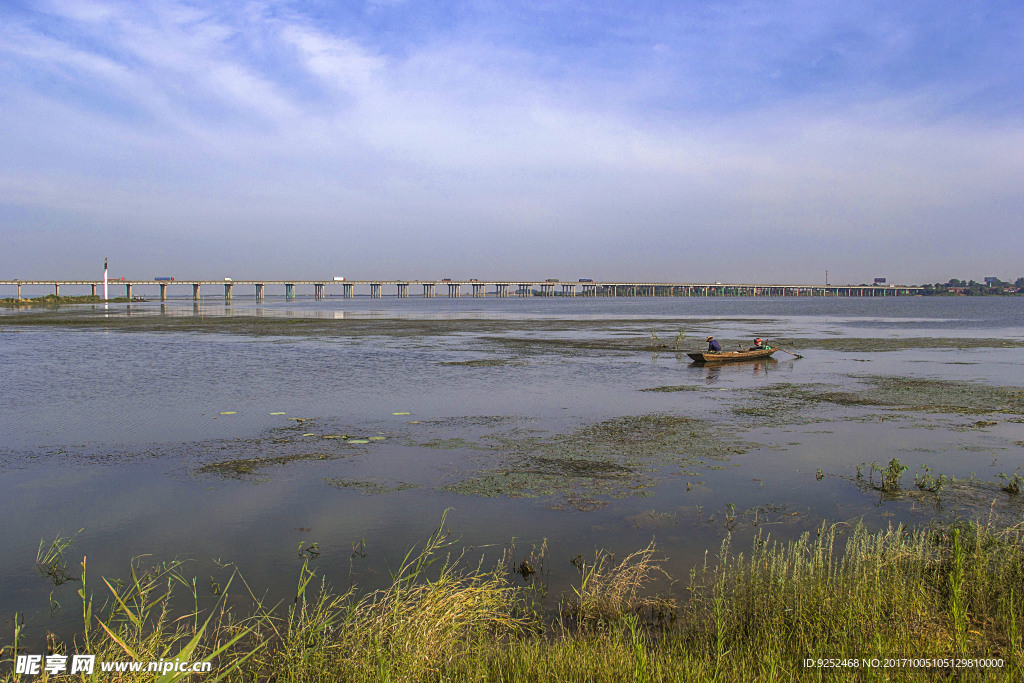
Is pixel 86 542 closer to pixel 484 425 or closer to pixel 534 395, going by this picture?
pixel 484 425

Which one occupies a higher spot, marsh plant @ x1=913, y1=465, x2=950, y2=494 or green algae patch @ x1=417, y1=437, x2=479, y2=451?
marsh plant @ x1=913, y1=465, x2=950, y2=494

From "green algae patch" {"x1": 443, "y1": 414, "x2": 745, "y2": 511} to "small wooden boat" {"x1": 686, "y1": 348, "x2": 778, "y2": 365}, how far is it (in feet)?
38.4

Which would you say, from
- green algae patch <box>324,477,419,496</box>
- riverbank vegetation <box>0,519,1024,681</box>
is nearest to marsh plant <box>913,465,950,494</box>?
riverbank vegetation <box>0,519,1024,681</box>

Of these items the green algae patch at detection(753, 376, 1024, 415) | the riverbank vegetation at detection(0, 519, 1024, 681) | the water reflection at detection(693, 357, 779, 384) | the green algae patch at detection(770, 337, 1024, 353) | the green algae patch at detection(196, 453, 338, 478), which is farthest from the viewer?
the green algae patch at detection(770, 337, 1024, 353)

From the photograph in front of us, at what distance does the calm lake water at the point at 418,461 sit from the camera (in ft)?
28.2

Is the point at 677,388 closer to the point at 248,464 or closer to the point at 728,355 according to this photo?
the point at 728,355

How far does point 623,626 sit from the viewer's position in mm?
6281

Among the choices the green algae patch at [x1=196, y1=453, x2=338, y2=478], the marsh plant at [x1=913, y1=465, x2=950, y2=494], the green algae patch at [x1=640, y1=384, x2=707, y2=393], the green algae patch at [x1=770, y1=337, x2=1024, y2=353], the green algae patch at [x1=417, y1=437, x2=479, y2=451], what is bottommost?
the green algae patch at [x1=196, y1=453, x2=338, y2=478]

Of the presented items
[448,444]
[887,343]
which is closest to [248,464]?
[448,444]

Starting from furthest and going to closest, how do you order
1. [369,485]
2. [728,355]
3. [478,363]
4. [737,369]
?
[478,363] < [728,355] < [737,369] < [369,485]

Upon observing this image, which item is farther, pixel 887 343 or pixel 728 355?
pixel 887 343

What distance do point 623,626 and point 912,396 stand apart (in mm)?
16788

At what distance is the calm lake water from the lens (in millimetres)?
8609

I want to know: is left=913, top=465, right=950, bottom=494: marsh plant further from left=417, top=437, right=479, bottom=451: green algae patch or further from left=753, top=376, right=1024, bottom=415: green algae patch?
left=417, top=437, right=479, bottom=451: green algae patch
